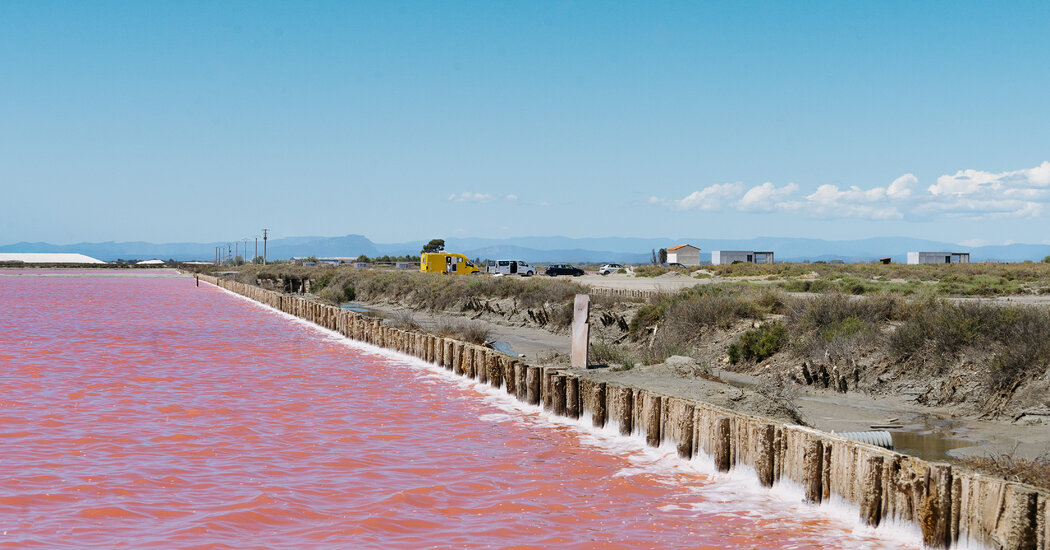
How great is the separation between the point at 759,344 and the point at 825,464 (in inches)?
452

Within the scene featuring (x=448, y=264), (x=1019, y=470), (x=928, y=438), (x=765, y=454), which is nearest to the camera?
(x=1019, y=470)

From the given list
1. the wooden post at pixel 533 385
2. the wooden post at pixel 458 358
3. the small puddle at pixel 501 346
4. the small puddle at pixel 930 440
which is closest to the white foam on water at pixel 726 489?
the wooden post at pixel 533 385

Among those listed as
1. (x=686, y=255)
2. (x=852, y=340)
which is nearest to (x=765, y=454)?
(x=852, y=340)

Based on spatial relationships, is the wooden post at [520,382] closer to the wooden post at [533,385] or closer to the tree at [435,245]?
the wooden post at [533,385]

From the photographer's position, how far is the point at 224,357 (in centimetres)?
2478

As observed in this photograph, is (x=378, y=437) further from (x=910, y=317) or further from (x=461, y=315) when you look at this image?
(x=461, y=315)

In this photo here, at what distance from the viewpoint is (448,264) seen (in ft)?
251

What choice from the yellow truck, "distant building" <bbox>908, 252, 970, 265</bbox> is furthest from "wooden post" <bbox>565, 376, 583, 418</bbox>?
"distant building" <bbox>908, 252, 970, 265</bbox>

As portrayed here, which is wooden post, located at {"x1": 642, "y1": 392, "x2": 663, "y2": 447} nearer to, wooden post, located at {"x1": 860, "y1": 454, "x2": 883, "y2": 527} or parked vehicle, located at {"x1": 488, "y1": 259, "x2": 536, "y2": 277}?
wooden post, located at {"x1": 860, "y1": 454, "x2": 883, "y2": 527}

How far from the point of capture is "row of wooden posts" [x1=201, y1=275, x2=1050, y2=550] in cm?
702

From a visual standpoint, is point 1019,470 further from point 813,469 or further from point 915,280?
point 915,280

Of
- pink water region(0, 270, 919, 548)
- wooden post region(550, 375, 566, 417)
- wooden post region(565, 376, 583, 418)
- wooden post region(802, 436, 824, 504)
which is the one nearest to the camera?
pink water region(0, 270, 919, 548)

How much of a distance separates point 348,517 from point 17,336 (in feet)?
88.7

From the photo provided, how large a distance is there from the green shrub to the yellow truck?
55811 mm
